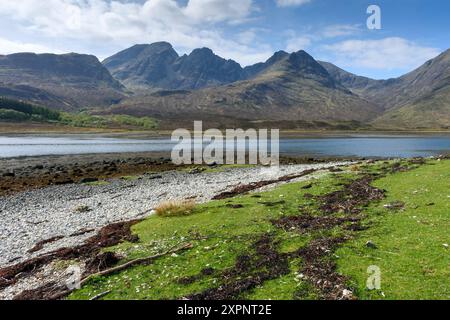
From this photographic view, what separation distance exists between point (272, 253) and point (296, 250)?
3.62 ft

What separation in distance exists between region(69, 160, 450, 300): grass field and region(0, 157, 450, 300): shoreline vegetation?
4 cm

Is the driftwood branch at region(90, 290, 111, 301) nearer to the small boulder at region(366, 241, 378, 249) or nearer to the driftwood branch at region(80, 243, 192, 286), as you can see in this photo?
the driftwood branch at region(80, 243, 192, 286)

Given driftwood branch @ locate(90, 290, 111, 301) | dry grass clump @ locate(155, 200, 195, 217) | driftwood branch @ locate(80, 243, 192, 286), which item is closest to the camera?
driftwood branch @ locate(90, 290, 111, 301)

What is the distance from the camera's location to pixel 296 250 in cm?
1645

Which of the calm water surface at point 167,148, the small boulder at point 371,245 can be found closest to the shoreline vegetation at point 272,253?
the small boulder at point 371,245

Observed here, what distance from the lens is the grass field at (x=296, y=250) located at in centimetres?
1288

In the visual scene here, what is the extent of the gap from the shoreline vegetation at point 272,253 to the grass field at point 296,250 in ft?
0.14

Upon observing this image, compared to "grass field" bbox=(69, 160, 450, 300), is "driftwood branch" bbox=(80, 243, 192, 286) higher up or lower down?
lower down

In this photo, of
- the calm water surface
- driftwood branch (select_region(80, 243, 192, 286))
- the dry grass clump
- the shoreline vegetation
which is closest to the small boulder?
the shoreline vegetation

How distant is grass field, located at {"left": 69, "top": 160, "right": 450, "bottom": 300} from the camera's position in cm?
1288

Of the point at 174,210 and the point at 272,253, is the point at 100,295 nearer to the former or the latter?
the point at 272,253

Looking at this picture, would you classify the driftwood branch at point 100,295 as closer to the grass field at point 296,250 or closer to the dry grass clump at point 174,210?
the grass field at point 296,250

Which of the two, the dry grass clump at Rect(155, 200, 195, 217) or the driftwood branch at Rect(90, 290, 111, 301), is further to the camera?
the dry grass clump at Rect(155, 200, 195, 217)

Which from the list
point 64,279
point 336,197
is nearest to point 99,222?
point 64,279
